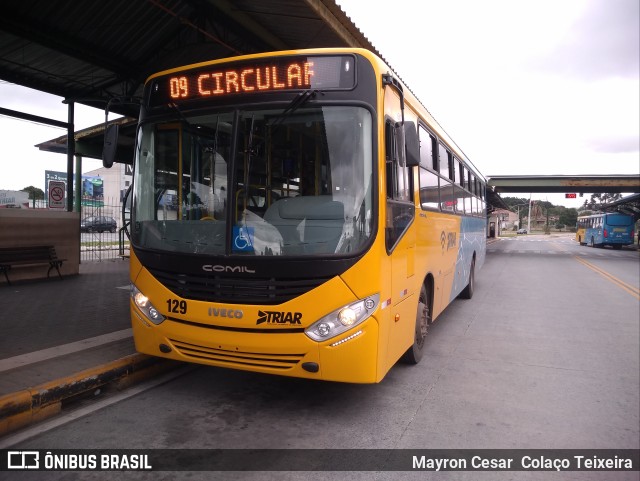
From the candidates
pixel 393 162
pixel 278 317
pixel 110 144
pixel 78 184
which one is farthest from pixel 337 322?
pixel 78 184

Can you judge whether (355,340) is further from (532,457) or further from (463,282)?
(463,282)

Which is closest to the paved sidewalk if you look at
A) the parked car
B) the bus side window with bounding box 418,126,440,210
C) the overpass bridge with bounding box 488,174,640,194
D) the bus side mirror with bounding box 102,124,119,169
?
the bus side mirror with bounding box 102,124,119,169

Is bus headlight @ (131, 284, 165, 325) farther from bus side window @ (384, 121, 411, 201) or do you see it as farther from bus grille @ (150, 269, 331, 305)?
bus side window @ (384, 121, 411, 201)

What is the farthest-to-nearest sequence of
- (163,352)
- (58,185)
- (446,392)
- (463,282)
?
1. (58,185)
2. (463,282)
3. (446,392)
4. (163,352)

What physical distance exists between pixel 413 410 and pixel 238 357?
5.57ft

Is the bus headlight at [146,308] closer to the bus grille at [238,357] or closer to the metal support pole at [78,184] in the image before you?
the bus grille at [238,357]

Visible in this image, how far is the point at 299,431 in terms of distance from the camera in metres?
3.75

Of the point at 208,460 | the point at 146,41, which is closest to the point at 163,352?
the point at 208,460

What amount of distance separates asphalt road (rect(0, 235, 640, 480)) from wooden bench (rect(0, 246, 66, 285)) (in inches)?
267

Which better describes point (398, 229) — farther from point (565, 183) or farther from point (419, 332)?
point (565, 183)

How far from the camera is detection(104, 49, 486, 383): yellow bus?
372cm

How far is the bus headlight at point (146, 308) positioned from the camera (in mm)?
4219

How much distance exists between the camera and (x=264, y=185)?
162 inches

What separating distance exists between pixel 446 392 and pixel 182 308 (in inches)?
110
